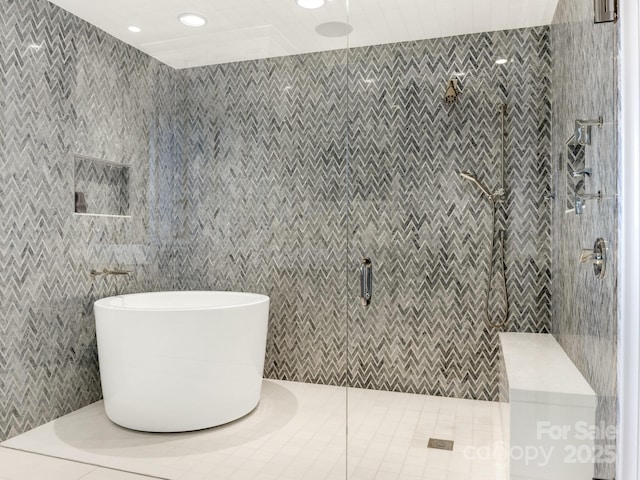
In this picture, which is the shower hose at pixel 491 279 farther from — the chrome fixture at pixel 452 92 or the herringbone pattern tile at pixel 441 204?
the chrome fixture at pixel 452 92

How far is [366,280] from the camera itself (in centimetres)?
239

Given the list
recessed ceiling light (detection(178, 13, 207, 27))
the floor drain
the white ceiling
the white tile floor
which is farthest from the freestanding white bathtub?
recessed ceiling light (detection(178, 13, 207, 27))

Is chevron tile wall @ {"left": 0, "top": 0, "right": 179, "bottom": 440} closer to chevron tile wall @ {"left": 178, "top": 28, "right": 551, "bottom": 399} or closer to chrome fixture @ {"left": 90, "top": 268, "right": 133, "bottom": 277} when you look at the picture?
chrome fixture @ {"left": 90, "top": 268, "right": 133, "bottom": 277}

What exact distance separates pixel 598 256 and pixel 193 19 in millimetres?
2274

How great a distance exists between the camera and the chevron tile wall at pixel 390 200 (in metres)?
2.35

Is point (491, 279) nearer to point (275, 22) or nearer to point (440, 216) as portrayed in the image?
point (440, 216)

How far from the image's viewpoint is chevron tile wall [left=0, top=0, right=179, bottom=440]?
2602 mm

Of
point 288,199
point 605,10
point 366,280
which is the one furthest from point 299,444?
point 605,10

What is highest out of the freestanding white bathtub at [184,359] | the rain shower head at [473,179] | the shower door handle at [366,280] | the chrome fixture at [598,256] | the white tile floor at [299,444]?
the rain shower head at [473,179]

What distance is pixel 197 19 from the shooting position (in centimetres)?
255

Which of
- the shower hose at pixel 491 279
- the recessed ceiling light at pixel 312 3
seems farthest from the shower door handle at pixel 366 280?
the recessed ceiling light at pixel 312 3

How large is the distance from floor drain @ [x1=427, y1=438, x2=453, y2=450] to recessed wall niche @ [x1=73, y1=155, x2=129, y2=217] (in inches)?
80.3

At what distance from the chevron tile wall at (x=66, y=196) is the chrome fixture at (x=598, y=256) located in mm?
2011

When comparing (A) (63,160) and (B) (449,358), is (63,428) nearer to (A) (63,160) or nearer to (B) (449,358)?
(A) (63,160)
